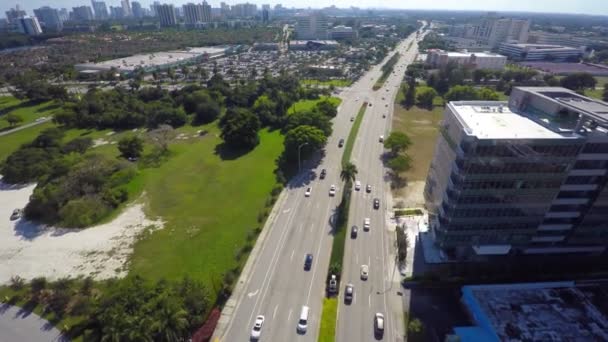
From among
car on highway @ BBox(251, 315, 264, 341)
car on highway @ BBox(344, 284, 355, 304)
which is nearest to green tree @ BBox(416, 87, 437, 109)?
car on highway @ BBox(344, 284, 355, 304)

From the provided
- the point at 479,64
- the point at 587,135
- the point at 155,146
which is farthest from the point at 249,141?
the point at 479,64

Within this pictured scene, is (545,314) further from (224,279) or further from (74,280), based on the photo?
(74,280)

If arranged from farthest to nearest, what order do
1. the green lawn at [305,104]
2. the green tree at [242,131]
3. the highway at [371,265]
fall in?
the green lawn at [305,104] → the green tree at [242,131] → the highway at [371,265]

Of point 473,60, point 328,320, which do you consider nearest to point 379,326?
point 328,320

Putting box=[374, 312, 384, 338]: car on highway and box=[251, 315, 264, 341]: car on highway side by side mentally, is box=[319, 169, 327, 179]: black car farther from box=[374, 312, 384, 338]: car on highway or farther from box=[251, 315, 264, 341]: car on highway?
box=[251, 315, 264, 341]: car on highway

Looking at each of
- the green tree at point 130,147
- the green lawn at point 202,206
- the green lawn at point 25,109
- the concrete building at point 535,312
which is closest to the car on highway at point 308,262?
the green lawn at point 202,206

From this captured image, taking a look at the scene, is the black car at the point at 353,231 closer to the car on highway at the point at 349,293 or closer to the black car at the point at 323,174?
the car on highway at the point at 349,293
